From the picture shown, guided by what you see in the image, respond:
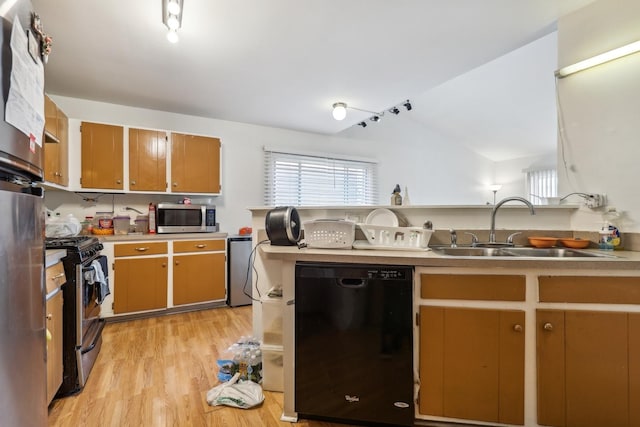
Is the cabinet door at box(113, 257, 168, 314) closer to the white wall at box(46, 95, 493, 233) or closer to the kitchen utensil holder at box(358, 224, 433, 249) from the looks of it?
the white wall at box(46, 95, 493, 233)

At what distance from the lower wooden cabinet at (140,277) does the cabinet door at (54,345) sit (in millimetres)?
1361

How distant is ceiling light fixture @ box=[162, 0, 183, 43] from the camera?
1.75 metres

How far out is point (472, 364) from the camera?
1.39 m

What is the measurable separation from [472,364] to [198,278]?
294cm

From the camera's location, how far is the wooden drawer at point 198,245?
3.31m

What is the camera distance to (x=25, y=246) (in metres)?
0.93

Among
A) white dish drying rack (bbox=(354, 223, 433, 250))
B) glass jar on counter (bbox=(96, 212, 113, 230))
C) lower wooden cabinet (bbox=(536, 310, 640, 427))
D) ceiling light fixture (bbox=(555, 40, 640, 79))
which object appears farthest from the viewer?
glass jar on counter (bbox=(96, 212, 113, 230))

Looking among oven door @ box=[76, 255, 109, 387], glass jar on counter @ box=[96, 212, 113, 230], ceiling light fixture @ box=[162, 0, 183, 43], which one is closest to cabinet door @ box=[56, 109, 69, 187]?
glass jar on counter @ box=[96, 212, 113, 230]

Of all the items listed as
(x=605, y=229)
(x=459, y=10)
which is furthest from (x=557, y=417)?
(x=459, y=10)

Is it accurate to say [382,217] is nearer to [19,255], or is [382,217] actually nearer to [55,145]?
[19,255]

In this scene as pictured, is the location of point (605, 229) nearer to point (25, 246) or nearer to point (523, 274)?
point (523, 274)

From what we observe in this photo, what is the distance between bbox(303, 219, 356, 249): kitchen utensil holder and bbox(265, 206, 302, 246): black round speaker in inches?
4.6

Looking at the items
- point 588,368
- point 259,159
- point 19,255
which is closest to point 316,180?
point 259,159

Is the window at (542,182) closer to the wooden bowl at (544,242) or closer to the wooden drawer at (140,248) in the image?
the wooden bowl at (544,242)
